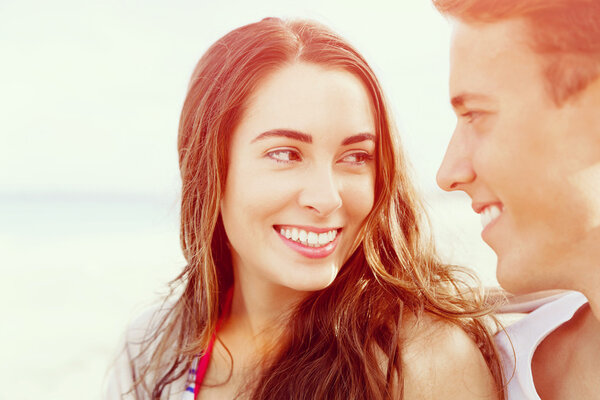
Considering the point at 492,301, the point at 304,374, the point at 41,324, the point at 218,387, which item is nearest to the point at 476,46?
the point at 492,301

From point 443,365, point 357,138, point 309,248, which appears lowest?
point 443,365

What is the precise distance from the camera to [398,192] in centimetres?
296

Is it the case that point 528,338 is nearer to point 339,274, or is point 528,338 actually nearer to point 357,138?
point 339,274

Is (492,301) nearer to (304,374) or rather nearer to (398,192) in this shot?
(398,192)

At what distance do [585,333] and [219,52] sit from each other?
193 centimetres

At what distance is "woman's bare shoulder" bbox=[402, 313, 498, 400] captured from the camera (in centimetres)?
235

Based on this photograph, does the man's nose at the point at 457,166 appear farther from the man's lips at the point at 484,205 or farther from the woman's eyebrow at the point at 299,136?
the woman's eyebrow at the point at 299,136

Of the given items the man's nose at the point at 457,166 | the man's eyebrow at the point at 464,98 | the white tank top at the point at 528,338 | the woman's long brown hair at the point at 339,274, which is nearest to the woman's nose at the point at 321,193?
the woman's long brown hair at the point at 339,274

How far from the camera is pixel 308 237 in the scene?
8.59 feet

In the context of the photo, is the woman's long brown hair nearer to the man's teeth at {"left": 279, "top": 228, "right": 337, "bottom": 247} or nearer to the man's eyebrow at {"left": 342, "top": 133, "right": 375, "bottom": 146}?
the man's eyebrow at {"left": 342, "top": 133, "right": 375, "bottom": 146}

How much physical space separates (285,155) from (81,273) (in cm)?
872

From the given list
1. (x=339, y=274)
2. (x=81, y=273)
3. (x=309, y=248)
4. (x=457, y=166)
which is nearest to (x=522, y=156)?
(x=457, y=166)

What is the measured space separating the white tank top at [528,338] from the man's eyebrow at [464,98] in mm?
884

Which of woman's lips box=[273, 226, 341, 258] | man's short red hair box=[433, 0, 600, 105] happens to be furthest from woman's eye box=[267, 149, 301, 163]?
man's short red hair box=[433, 0, 600, 105]
